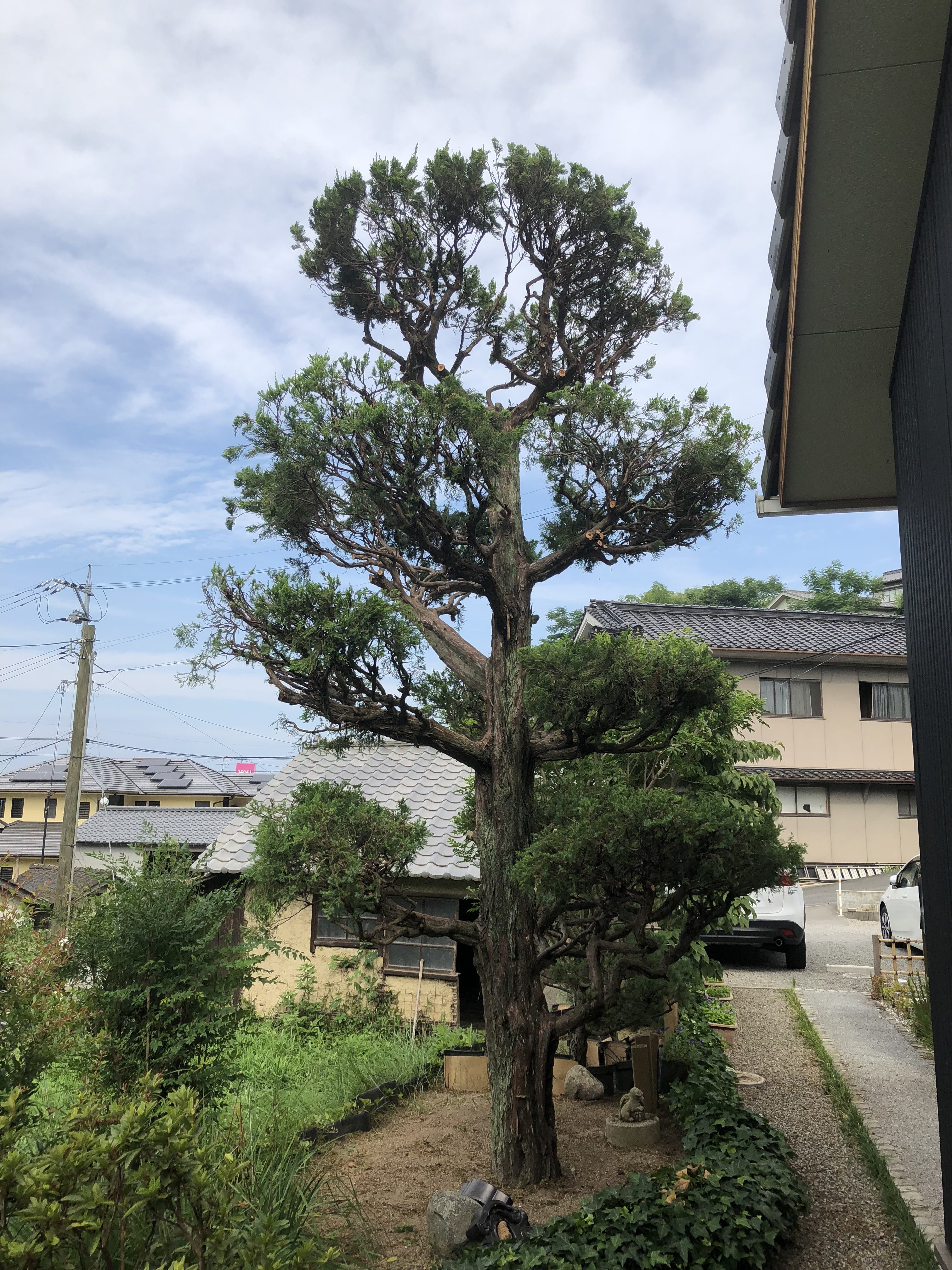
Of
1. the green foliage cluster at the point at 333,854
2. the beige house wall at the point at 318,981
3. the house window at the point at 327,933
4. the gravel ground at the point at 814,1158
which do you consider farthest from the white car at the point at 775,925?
the green foliage cluster at the point at 333,854

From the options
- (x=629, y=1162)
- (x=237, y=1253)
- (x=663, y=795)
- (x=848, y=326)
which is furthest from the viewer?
(x=629, y=1162)

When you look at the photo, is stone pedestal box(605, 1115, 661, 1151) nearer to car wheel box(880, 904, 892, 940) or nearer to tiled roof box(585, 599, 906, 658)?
car wheel box(880, 904, 892, 940)

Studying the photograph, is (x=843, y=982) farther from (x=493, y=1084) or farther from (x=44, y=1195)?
(x=44, y=1195)

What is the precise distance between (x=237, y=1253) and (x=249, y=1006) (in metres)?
A: 4.20

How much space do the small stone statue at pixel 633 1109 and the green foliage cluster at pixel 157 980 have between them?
10.1 ft

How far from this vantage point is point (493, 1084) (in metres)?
6.31

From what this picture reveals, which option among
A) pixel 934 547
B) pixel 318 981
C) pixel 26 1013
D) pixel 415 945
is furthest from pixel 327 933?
pixel 934 547

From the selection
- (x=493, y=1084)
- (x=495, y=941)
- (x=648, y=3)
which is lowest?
(x=493, y=1084)

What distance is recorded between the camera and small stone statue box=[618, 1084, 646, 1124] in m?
7.18

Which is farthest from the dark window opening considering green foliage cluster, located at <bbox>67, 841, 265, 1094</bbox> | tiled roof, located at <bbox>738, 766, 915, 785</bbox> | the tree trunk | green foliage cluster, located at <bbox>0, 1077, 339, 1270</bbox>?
tiled roof, located at <bbox>738, 766, 915, 785</bbox>

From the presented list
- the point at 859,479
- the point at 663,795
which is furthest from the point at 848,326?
the point at 663,795

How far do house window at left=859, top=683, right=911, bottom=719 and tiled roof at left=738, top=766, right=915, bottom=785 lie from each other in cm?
136

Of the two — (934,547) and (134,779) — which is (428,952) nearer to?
(934,547)

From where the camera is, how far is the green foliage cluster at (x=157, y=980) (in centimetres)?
634
